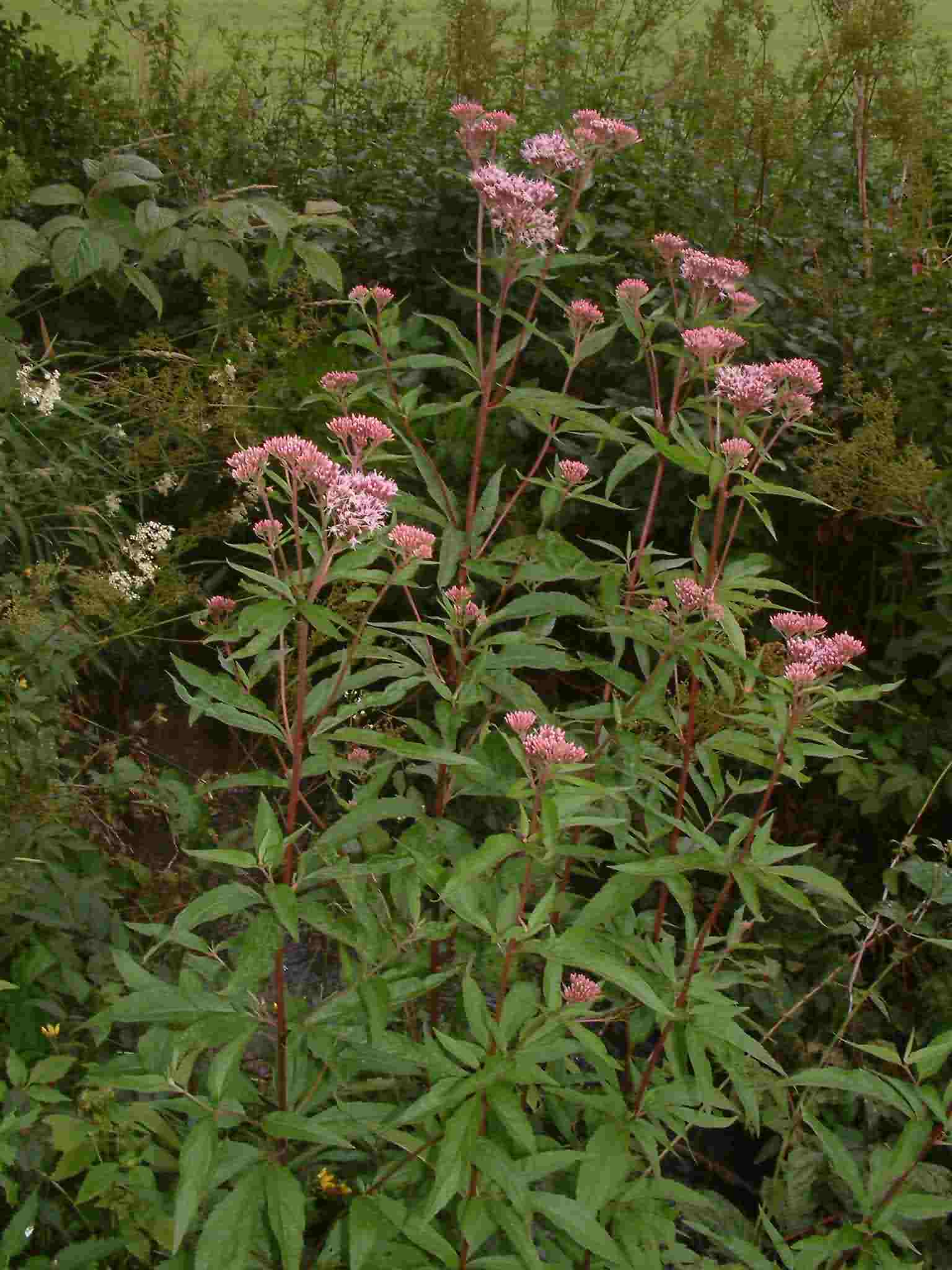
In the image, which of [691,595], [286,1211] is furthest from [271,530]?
[286,1211]

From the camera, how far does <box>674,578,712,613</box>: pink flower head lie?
1755 millimetres

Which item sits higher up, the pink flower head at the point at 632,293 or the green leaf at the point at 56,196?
the green leaf at the point at 56,196

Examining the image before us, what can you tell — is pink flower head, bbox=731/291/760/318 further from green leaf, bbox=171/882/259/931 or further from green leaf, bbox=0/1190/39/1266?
green leaf, bbox=0/1190/39/1266

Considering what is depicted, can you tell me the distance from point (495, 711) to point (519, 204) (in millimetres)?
801

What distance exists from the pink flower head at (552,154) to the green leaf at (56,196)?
762mm

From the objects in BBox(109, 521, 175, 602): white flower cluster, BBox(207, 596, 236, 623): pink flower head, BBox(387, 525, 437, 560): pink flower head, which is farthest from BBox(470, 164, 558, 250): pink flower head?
BBox(109, 521, 175, 602): white flower cluster

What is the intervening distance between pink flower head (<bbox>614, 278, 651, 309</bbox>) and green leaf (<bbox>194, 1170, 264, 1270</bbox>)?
4.55 feet

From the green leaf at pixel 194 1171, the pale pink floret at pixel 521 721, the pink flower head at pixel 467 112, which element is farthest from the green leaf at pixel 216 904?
the pink flower head at pixel 467 112

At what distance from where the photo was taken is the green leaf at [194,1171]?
1.45m

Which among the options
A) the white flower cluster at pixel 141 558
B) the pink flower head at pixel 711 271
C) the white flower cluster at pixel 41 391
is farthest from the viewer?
the white flower cluster at pixel 41 391

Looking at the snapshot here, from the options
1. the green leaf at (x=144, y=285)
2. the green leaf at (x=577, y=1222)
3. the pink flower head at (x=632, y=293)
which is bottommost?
the green leaf at (x=577, y=1222)

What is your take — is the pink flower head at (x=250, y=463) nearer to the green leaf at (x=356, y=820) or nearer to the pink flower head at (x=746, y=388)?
the green leaf at (x=356, y=820)

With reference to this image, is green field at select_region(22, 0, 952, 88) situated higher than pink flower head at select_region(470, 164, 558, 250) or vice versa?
pink flower head at select_region(470, 164, 558, 250)

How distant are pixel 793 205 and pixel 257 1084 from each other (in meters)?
2.97
